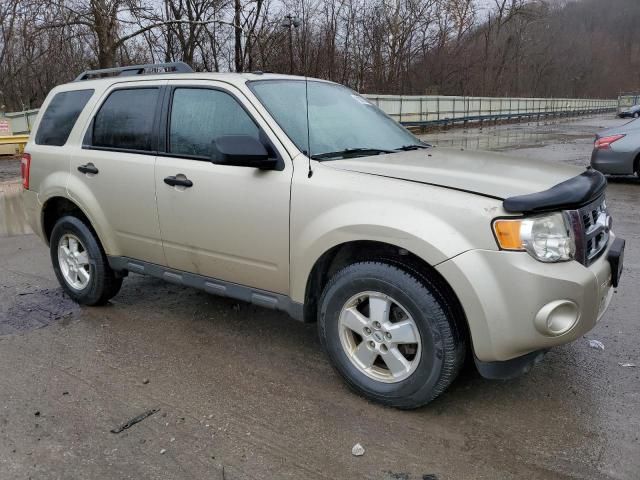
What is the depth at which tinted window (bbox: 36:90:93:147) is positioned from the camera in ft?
15.1

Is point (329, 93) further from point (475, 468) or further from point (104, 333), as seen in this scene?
point (475, 468)

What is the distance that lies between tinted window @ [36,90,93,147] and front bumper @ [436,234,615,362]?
3.40m

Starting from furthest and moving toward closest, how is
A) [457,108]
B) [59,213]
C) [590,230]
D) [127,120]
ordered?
[457,108] → [59,213] → [127,120] → [590,230]

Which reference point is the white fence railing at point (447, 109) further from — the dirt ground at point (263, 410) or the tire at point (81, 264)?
the dirt ground at point (263, 410)

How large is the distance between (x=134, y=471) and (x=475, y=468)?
159 cm

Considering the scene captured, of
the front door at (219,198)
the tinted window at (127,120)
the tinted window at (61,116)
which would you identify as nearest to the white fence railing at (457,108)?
the tinted window at (61,116)

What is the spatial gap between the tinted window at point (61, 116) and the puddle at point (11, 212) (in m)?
3.36

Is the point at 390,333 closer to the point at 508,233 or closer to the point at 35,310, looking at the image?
the point at 508,233

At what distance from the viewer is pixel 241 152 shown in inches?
125

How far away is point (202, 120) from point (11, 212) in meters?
7.01

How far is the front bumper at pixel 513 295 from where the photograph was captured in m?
2.59

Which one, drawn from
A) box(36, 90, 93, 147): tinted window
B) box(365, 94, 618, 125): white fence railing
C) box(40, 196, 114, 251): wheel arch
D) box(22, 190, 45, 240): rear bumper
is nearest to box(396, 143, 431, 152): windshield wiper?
box(40, 196, 114, 251): wheel arch

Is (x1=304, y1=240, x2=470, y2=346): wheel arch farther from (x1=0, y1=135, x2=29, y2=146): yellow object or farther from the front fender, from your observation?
(x1=0, y1=135, x2=29, y2=146): yellow object

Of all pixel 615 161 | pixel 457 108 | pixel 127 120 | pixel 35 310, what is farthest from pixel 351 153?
pixel 457 108
